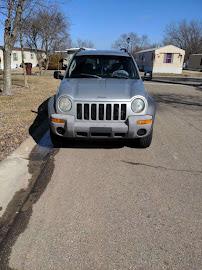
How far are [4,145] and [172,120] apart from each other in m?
4.90

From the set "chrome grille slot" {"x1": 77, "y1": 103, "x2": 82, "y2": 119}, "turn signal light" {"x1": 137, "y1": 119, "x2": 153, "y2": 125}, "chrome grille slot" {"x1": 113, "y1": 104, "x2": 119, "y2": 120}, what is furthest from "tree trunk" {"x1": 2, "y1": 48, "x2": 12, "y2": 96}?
"turn signal light" {"x1": 137, "y1": 119, "x2": 153, "y2": 125}

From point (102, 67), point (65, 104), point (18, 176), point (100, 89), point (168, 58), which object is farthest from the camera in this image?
point (168, 58)

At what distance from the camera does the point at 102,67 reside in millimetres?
6406

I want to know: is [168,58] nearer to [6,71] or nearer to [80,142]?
[6,71]

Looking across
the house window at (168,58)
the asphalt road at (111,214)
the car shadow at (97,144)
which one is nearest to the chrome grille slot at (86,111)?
the asphalt road at (111,214)

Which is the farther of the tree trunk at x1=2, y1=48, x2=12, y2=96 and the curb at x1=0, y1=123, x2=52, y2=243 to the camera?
the tree trunk at x1=2, y1=48, x2=12, y2=96

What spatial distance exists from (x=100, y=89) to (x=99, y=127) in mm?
691

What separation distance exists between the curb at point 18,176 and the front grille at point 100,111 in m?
1.00

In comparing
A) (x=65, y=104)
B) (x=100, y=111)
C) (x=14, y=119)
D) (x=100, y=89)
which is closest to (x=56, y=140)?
(x=65, y=104)

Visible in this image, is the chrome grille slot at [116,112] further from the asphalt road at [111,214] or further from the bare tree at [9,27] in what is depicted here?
the bare tree at [9,27]

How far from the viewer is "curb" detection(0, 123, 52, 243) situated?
3.39 meters

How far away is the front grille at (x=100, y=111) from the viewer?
4.93 m

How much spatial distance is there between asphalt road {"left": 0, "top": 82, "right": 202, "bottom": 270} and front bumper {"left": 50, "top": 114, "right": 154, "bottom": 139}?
1.41 feet

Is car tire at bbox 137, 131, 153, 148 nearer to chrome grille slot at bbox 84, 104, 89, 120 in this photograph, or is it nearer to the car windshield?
chrome grille slot at bbox 84, 104, 89, 120
